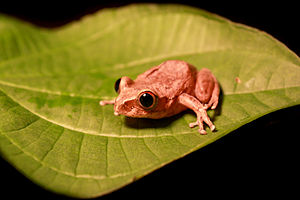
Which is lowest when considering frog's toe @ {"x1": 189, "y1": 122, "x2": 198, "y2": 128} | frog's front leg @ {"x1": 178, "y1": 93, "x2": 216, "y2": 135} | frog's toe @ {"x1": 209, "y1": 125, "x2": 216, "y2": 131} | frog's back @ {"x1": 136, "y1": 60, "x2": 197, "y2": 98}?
frog's toe @ {"x1": 189, "y1": 122, "x2": 198, "y2": 128}

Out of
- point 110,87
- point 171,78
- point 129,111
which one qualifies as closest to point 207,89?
point 171,78

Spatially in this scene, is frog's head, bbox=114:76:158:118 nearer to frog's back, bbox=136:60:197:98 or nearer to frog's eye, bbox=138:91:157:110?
frog's eye, bbox=138:91:157:110

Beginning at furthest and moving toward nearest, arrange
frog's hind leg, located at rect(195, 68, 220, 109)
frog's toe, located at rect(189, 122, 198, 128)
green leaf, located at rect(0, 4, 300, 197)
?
frog's hind leg, located at rect(195, 68, 220, 109) < frog's toe, located at rect(189, 122, 198, 128) < green leaf, located at rect(0, 4, 300, 197)

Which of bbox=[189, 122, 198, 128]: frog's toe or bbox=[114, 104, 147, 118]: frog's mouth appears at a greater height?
bbox=[114, 104, 147, 118]: frog's mouth

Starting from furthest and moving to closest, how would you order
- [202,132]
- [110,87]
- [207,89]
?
[110,87], [207,89], [202,132]

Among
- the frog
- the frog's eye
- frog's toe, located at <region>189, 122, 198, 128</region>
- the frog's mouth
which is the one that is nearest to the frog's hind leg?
the frog

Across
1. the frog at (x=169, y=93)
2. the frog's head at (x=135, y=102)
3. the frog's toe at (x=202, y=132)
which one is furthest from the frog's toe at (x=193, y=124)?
the frog's head at (x=135, y=102)

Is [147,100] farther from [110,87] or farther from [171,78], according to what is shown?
[110,87]

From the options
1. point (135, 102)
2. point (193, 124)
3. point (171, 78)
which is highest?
point (171, 78)

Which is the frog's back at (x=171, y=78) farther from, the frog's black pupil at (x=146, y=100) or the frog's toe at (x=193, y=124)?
the frog's toe at (x=193, y=124)
